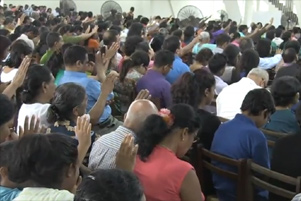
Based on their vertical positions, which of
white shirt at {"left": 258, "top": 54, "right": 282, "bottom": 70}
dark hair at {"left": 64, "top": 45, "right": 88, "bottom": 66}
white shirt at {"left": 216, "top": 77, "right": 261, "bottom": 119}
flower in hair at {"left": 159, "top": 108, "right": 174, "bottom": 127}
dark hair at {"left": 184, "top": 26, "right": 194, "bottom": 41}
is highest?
dark hair at {"left": 64, "top": 45, "right": 88, "bottom": 66}

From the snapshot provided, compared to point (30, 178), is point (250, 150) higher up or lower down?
lower down

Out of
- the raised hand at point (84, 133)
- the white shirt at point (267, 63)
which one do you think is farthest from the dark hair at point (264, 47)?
the raised hand at point (84, 133)

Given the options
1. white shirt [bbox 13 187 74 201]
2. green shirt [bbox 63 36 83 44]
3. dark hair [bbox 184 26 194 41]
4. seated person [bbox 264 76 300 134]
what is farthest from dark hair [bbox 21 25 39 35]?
white shirt [bbox 13 187 74 201]

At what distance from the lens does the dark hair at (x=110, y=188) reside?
1423 mm

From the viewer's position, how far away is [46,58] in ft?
18.7

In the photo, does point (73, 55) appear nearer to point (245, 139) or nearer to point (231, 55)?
point (245, 139)

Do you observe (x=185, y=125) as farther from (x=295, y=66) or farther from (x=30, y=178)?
Result: (x=295, y=66)

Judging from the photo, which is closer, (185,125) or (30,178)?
(30,178)

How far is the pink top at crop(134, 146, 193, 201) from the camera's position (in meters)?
2.27

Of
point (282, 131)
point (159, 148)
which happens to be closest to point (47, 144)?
point (159, 148)

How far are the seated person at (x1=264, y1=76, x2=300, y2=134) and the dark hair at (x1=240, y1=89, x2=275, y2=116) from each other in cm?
43

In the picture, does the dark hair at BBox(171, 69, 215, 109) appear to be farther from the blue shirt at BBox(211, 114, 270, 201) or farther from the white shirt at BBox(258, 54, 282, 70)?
the white shirt at BBox(258, 54, 282, 70)

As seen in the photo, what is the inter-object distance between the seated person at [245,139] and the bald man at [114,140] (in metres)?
0.63

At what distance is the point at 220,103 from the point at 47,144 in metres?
2.61
